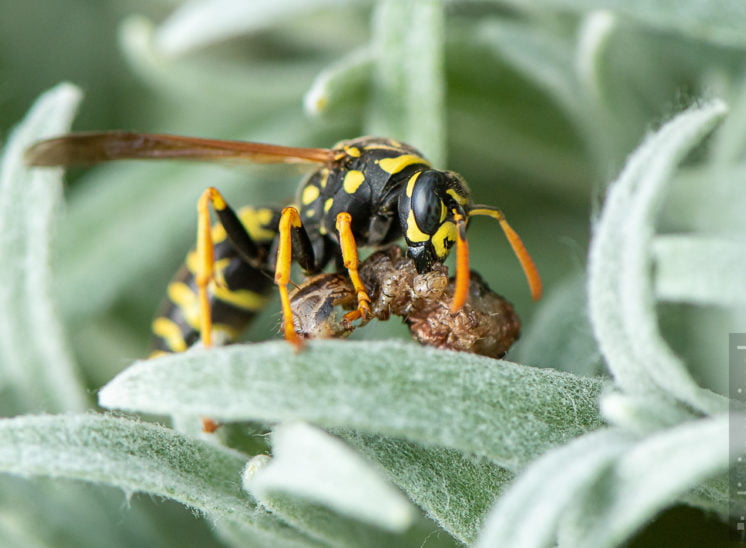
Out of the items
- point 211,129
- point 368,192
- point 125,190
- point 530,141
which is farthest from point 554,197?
point 125,190

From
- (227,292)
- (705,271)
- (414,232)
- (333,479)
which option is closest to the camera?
(333,479)

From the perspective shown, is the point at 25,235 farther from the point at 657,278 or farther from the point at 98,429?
the point at 657,278

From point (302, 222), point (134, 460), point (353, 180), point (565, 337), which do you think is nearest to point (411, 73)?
point (353, 180)

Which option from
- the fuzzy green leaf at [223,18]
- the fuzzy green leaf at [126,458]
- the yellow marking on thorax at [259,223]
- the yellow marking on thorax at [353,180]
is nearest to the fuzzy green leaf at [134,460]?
the fuzzy green leaf at [126,458]

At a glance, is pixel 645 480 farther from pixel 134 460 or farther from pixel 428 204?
pixel 428 204

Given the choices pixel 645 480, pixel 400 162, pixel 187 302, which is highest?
pixel 400 162

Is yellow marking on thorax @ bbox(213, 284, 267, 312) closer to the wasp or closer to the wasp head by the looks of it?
the wasp
